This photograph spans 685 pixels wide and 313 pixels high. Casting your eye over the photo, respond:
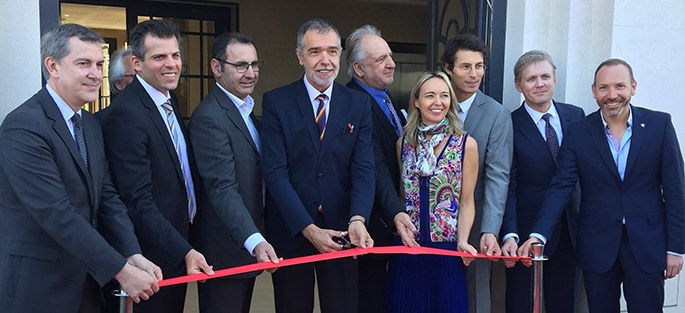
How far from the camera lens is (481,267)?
349 cm

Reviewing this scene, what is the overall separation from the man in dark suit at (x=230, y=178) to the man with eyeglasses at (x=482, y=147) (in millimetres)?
1201

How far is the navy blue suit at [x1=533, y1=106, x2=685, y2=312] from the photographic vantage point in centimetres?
327

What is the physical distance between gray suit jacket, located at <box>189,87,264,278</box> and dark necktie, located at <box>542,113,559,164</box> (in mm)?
1729

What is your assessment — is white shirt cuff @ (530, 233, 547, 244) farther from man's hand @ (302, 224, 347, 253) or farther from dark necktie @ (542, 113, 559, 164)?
man's hand @ (302, 224, 347, 253)

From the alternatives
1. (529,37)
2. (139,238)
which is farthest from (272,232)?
(529,37)

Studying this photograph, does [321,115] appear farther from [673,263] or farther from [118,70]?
[673,263]

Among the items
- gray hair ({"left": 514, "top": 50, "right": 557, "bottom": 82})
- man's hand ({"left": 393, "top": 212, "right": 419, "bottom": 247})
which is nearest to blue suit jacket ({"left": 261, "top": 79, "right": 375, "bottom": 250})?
man's hand ({"left": 393, "top": 212, "right": 419, "bottom": 247})

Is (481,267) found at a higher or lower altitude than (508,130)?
lower

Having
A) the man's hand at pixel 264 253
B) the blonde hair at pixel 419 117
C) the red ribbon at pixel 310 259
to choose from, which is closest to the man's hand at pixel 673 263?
the red ribbon at pixel 310 259

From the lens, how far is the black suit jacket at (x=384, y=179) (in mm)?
3354

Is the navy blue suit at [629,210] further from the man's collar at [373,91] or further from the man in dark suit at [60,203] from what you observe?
the man in dark suit at [60,203]

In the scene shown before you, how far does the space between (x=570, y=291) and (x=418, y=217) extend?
1.12 m

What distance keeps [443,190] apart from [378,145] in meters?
0.48

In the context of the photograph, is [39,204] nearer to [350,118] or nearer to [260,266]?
[260,266]
